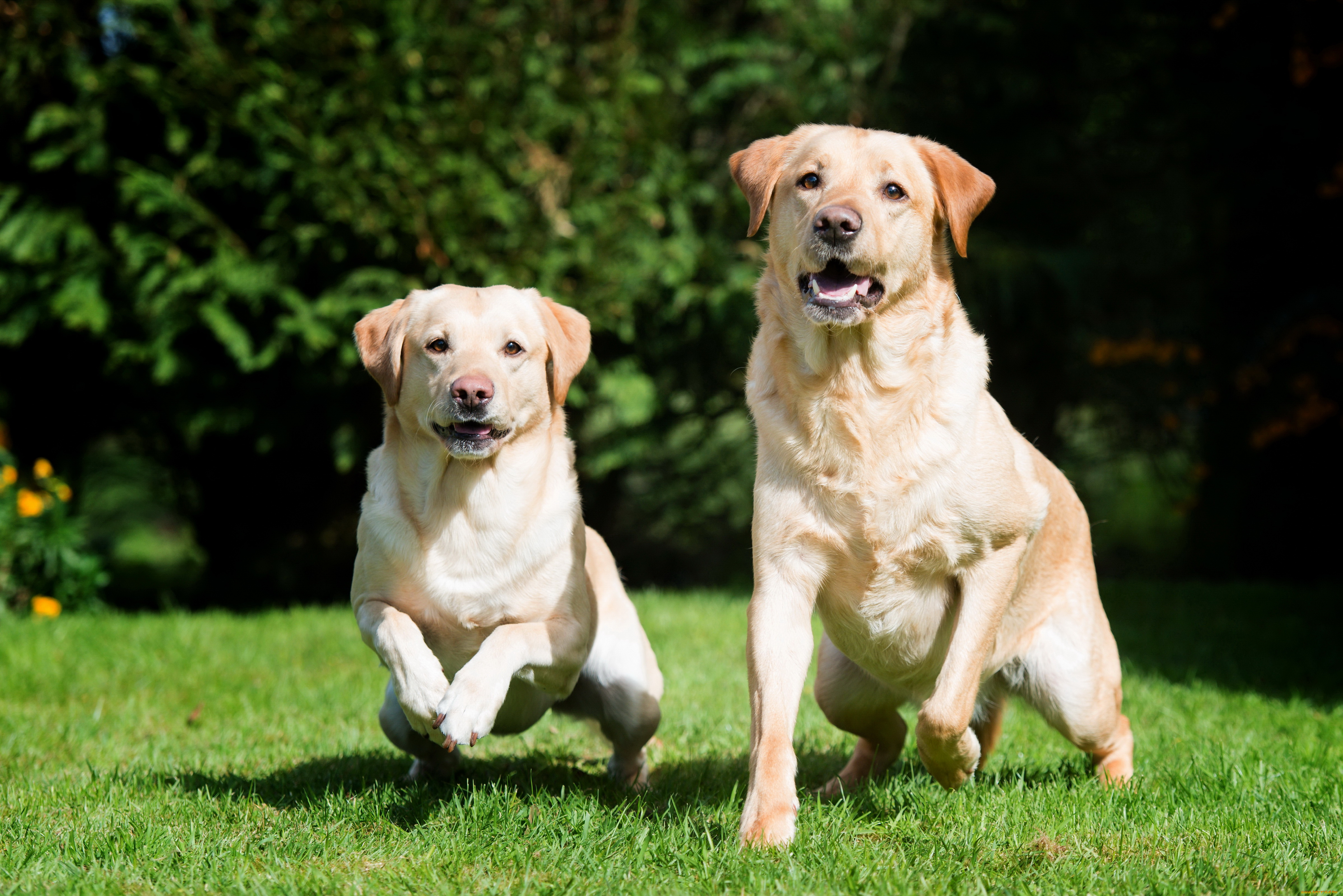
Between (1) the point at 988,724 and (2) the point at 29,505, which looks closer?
(1) the point at 988,724

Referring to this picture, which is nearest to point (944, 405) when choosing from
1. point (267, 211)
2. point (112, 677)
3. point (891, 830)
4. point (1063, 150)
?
point (891, 830)

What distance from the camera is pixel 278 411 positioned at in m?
7.20

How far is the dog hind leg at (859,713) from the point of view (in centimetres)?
359

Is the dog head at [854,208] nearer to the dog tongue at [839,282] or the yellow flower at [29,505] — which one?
the dog tongue at [839,282]

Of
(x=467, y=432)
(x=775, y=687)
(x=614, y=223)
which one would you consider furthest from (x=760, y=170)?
(x=614, y=223)

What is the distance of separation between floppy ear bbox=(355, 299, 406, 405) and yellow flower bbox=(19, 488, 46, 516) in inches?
154

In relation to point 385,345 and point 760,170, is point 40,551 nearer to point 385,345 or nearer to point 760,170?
point 385,345

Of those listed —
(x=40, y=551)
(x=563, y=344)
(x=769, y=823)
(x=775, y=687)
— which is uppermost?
(x=563, y=344)

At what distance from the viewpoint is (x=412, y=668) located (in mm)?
2975

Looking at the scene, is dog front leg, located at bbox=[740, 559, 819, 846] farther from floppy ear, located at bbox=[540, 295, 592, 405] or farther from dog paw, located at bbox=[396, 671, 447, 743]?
floppy ear, located at bbox=[540, 295, 592, 405]

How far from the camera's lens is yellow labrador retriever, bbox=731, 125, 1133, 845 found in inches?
120

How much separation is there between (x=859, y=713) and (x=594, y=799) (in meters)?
0.93

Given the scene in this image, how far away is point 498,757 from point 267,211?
4.09 meters

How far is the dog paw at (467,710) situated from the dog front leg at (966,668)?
1.11 meters
